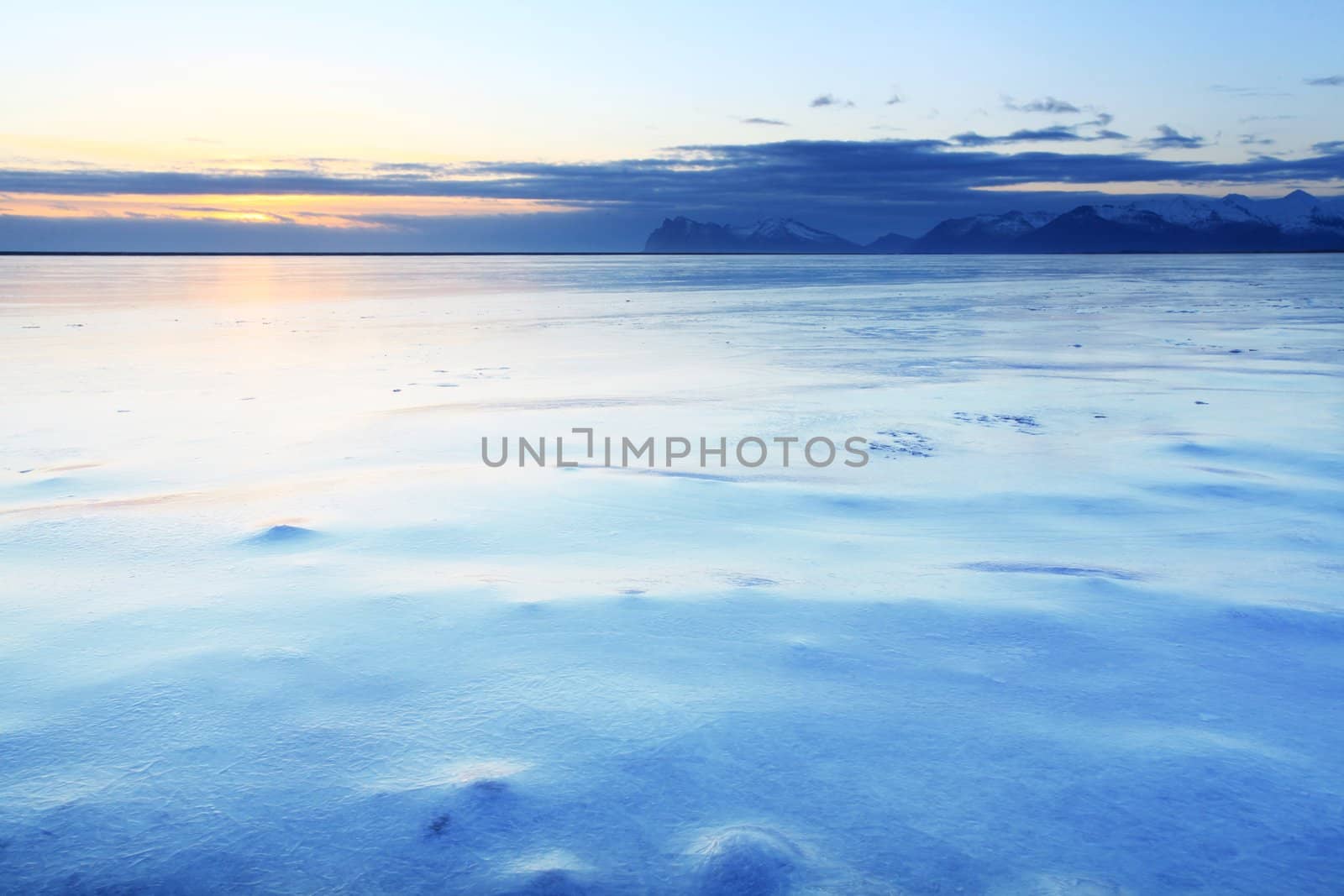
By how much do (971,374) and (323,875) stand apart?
27.9 ft

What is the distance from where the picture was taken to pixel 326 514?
4.59m

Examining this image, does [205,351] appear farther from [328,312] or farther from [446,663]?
[446,663]

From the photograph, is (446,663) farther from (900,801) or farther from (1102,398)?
(1102,398)

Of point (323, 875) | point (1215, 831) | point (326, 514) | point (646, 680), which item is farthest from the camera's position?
point (326, 514)

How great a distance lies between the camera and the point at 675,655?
2.99m

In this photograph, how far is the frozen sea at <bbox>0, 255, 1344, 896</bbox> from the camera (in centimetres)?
204

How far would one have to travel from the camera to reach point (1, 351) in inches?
450

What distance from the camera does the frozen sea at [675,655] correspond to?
6.68 feet

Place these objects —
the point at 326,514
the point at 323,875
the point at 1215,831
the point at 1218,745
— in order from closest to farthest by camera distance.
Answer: the point at 323,875, the point at 1215,831, the point at 1218,745, the point at 326,514

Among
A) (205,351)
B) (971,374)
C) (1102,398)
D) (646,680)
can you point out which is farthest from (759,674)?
(205,351)

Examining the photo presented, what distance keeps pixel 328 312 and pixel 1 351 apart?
906cm

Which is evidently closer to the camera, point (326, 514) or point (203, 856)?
point (203, 856)

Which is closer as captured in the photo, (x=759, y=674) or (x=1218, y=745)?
(x=1218, y=745)

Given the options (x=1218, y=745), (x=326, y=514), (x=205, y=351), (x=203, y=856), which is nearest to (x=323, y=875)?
(x=203, y=856)
